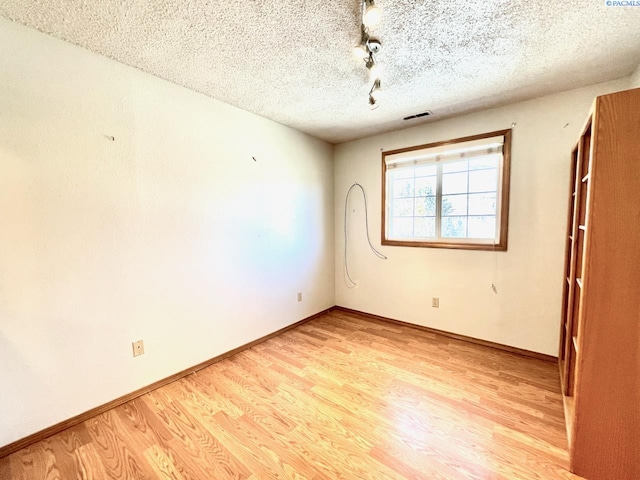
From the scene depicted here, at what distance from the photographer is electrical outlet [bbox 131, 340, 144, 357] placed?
1.86m

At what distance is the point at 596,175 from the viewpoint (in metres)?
1.20

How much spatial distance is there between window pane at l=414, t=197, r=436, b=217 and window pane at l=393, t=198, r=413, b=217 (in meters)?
0.08

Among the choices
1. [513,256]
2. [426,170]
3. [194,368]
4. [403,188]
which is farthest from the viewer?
[403,188]

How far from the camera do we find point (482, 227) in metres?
2.62

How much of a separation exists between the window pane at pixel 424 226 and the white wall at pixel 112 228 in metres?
1.69

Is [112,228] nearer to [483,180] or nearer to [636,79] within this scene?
[483,180]

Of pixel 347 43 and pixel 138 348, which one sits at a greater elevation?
pixel 347 43

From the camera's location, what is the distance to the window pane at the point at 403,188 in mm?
3080

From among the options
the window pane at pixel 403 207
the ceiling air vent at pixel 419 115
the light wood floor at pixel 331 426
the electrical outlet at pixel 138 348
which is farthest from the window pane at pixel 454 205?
the electrical outlet at pixel 138 348

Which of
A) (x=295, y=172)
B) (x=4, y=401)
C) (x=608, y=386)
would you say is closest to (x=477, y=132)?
(x=295, y=172)

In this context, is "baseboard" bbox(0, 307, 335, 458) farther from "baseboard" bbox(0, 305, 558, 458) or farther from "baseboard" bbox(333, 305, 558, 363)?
"baseboard" bbox(333, 305, 558, 363)

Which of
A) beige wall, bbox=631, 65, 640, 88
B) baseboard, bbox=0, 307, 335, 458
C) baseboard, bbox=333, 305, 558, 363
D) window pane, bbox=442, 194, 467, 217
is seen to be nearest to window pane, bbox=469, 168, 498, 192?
window pane, bbox=442, 194, 467, 217

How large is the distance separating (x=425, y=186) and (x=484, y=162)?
0.59 m

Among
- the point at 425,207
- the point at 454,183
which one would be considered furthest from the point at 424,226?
the point at 454,183
